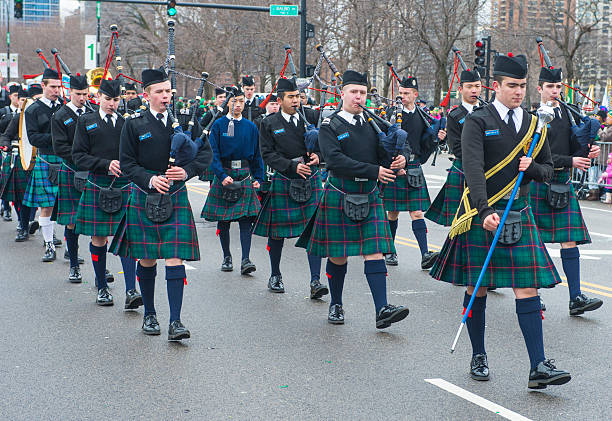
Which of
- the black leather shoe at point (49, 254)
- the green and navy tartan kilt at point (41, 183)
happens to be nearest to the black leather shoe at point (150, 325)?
the black leather shoe at point (49, 254)

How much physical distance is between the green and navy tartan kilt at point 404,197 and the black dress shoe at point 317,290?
6.14ft

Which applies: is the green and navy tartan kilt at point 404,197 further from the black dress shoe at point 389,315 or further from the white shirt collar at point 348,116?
the black dress shoe at point 389,315

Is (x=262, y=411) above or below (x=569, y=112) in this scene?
below

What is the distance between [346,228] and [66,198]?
3.11 metres

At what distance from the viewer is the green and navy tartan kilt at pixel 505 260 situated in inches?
184

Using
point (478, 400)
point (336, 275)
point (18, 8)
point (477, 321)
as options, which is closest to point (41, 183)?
point (336, 275)

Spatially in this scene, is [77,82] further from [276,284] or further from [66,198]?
[276,284]

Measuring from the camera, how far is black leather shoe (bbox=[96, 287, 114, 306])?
270 inches

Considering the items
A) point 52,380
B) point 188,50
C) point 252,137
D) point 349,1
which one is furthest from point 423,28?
point 52,380

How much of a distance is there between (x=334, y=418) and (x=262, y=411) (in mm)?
381

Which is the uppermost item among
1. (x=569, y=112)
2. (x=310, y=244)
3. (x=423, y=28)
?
(x=423, y=28)

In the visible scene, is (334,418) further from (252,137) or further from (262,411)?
(252,137)

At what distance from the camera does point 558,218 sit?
6.53 m

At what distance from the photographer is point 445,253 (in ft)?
16.6
